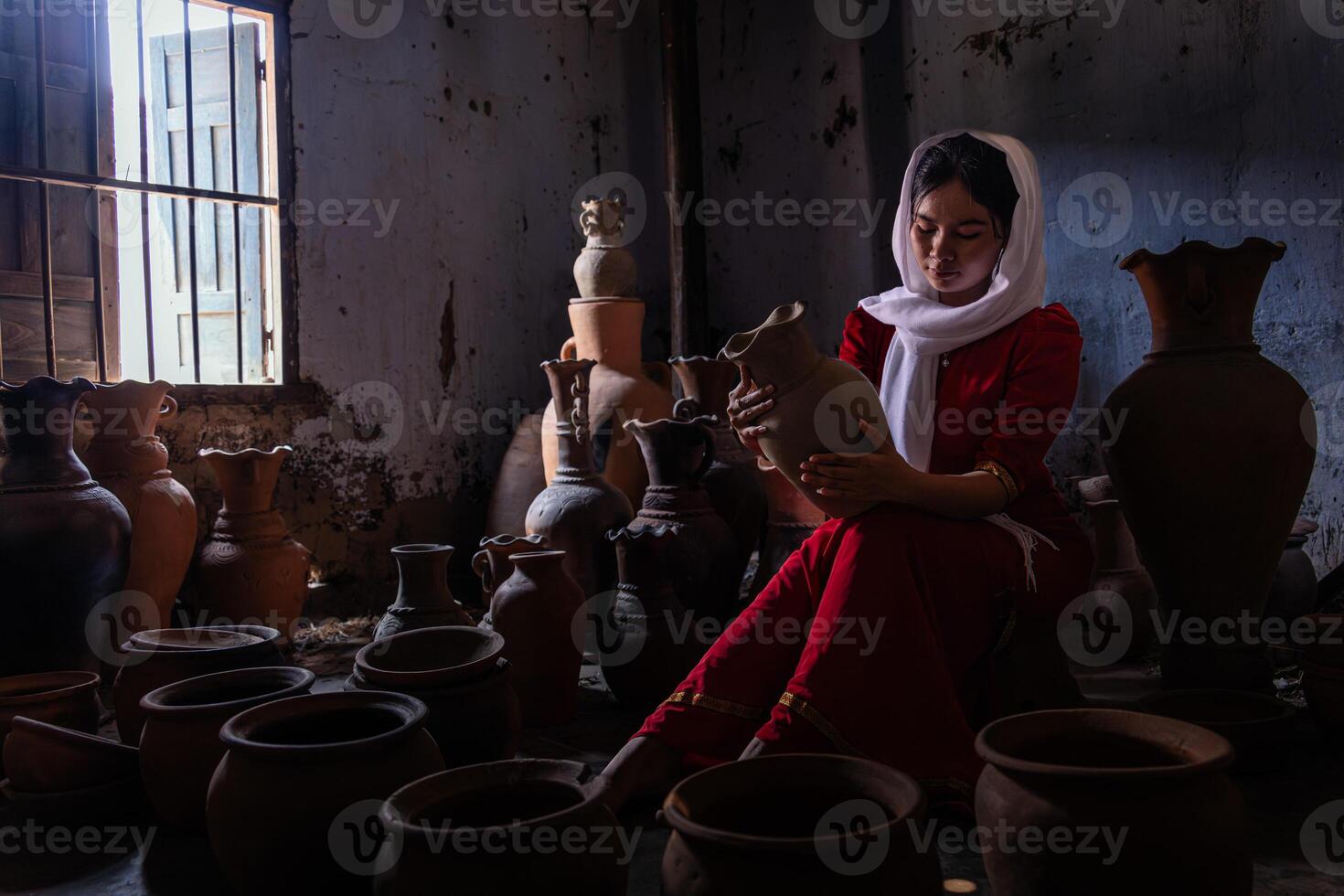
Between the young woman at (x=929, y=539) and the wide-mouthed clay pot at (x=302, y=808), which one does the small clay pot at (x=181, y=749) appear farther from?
the young woman at (x=929, y=539)

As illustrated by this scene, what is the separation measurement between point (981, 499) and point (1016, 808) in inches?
31.7

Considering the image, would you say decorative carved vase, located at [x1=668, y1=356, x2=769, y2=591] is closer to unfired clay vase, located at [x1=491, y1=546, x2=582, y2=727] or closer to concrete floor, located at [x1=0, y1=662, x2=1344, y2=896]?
unfired clay vase, located at [x1=491, y1=546, x2=582, y2=727]

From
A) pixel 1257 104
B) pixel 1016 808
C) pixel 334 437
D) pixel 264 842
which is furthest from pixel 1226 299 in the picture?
pixel 334 437

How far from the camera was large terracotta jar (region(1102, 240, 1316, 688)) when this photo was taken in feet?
8.37

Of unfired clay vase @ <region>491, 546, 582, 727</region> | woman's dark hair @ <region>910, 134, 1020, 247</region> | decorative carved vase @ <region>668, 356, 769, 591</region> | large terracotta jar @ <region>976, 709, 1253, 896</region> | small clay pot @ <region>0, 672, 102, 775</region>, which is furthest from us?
decorative carved vase @ <region>668, 356, 769, 591</region>

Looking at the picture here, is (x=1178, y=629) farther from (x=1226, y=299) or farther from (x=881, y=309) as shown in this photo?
(x=881, y=309)

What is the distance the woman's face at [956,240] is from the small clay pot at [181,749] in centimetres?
178

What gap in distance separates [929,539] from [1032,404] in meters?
0.43

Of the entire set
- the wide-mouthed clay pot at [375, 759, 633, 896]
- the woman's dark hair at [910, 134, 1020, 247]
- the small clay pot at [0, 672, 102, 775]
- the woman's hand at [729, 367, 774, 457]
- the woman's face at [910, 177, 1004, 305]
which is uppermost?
the woman's dark hair at [910, 134, 1020, 247]

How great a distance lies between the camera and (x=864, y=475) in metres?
1.97

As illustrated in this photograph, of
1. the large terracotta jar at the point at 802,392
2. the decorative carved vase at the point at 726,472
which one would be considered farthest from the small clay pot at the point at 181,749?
the decorative carved vase at the point at 726,472

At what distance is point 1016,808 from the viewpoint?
4.60 ft

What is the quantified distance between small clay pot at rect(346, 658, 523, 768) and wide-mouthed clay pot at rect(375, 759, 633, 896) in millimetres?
649

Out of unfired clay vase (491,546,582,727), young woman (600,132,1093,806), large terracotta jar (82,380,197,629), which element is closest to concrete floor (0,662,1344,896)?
young woman (600,132,1093,806)
